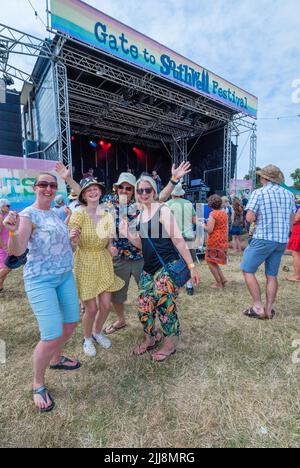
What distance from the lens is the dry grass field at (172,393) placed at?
1.59m

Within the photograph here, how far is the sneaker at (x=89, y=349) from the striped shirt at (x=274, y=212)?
2.23 metres

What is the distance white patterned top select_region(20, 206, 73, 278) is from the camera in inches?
69.2

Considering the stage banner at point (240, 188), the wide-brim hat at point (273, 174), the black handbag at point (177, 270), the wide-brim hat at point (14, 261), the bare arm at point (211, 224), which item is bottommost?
the black handbag at point (177, 270)

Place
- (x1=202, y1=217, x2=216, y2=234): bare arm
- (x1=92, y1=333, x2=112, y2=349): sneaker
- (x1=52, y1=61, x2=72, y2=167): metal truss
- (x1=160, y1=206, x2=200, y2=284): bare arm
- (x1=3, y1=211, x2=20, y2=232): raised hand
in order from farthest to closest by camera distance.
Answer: (x1=52, y1=61, x2=72, y2=167): metal truss < (x1=202, y1=217, x2=216, y2=234): bare arm < (x1=92, y1=333, x2=112, y2=349): sneaker < (x1=160, y1=206, x2=200, y2=284): bare arm < (x1=3, y1=211, x2=20, y2=232): raised hand

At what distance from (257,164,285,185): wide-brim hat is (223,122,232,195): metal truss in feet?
36.8

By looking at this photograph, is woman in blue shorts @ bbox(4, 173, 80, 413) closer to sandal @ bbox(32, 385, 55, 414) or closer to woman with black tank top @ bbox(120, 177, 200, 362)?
sandal @ bbox(32, 385, 55, 414)

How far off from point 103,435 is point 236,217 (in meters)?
6.67

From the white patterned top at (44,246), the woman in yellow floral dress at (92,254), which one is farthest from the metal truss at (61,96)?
the white patterned top at (44,246)

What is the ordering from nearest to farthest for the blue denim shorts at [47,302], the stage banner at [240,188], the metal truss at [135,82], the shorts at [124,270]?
the blue denim shorts at [47,302]
the shorts at [124,270]
the metal truss at [135,82]
the stage banner at [240,188]

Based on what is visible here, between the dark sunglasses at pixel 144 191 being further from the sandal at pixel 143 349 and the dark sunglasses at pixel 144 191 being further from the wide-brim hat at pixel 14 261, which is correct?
the sandal at pixel 143 349

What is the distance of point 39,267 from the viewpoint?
5.78 feet

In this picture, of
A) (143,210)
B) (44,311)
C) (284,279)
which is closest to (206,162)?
(284,279)

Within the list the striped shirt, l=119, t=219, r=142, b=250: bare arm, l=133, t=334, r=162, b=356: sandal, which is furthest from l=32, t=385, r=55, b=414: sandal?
the striped shirt
